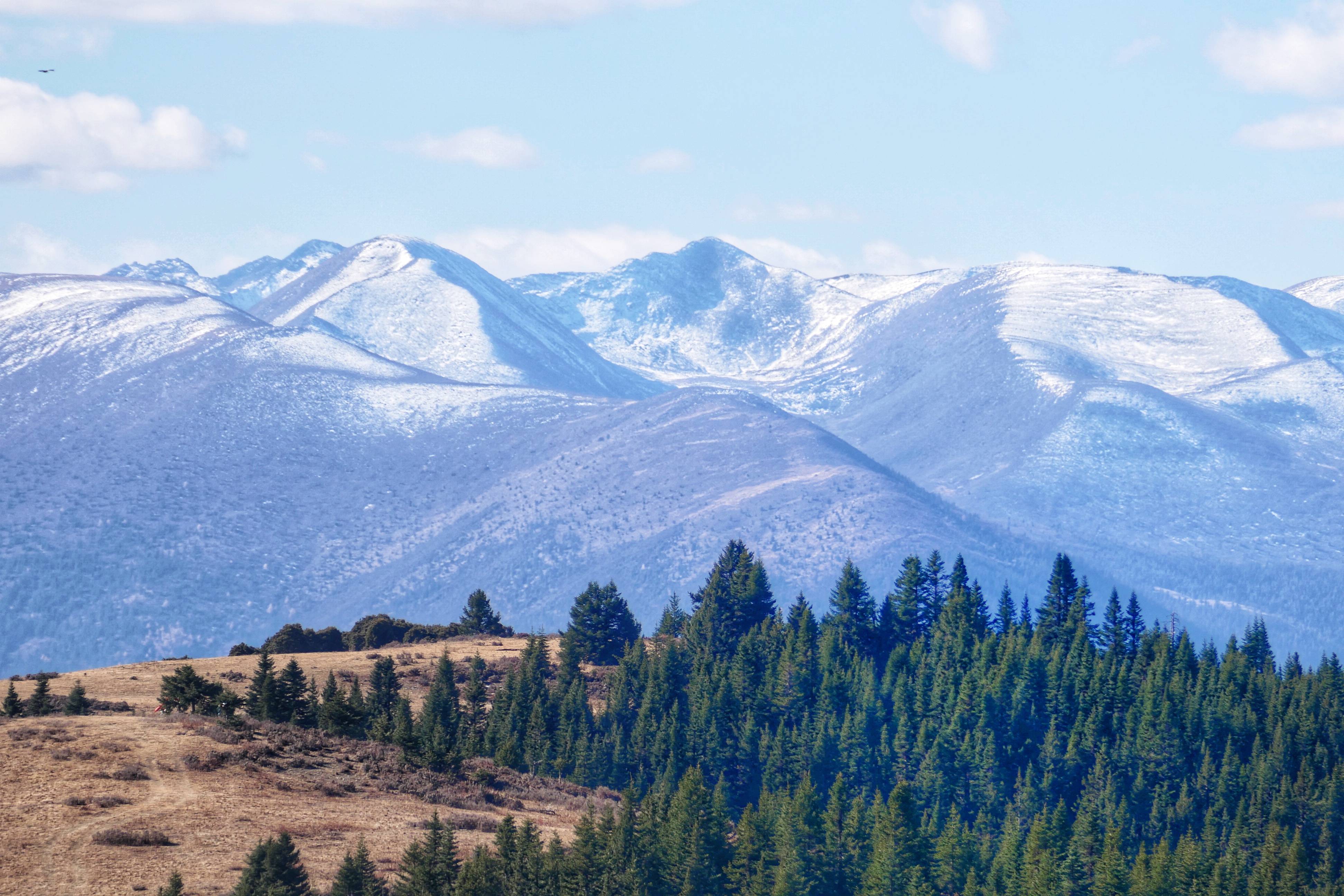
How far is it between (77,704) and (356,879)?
21598 millimetres

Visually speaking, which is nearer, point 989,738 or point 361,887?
point 361,887

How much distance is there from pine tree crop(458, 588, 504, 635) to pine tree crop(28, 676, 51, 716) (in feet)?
191

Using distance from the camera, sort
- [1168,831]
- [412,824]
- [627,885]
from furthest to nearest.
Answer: [1168,831] → [627,885] → [412,824]

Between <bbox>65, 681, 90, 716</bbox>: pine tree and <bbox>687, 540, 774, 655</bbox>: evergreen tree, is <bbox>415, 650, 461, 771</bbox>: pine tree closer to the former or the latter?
<bbox>65, 681, 90, 716</bbox>: pine tree

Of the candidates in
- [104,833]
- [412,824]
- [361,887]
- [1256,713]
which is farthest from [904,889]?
[1256,713]

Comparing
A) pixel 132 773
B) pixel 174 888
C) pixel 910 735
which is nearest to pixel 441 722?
pixel 132 773

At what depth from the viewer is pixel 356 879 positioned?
150 ft

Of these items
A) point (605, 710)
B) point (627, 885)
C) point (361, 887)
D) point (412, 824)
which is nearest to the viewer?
point (361, 887)

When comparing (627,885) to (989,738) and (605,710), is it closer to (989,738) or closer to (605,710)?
(605,710)

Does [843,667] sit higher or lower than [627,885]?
higher

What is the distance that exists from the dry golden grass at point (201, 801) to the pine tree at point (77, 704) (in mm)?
927

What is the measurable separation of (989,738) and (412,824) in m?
65.3

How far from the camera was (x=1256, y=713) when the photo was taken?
117688 mm

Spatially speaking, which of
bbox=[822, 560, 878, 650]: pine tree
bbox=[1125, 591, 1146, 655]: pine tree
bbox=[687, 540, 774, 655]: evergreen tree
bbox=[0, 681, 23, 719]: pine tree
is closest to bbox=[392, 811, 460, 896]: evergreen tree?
bbox=[0, 681, 23, 719]: pine tree
